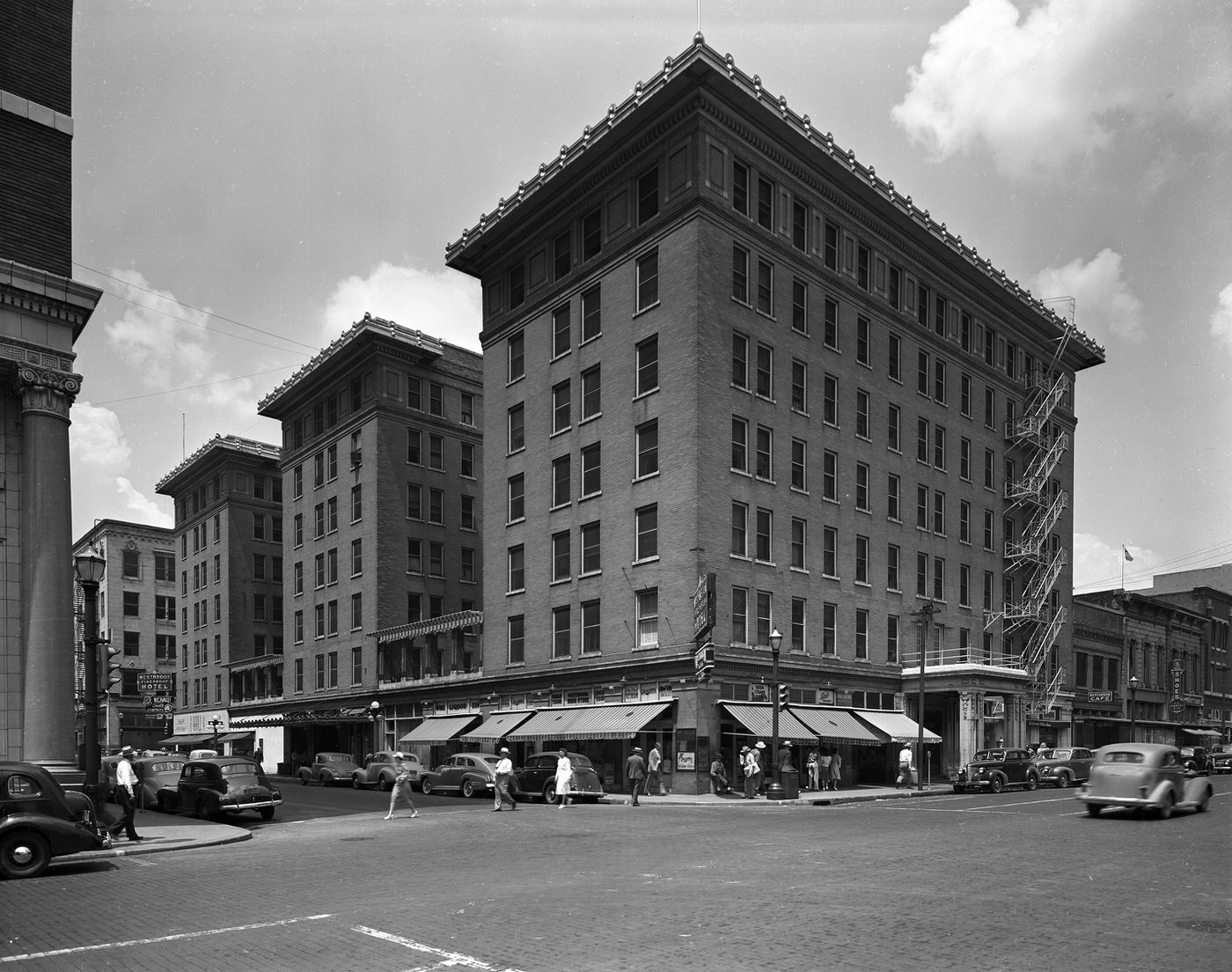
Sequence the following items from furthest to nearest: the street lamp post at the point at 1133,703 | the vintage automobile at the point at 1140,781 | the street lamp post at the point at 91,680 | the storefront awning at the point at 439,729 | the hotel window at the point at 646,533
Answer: the street lamp post at the point at 1133,703 → the storefront awning at the point at 439,729 → the hotel window at the point at 646,533 → the vintage automobile at the point at 1140,781 → the street lamp post at the point at 91,680

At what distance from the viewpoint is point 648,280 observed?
4450 centimetres

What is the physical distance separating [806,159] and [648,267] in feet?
29.1

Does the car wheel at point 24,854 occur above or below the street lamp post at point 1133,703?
above

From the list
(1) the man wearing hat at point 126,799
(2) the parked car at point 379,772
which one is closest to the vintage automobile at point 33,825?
(1) the man wearing hat at point 126,799

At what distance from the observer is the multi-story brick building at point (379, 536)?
201 ft

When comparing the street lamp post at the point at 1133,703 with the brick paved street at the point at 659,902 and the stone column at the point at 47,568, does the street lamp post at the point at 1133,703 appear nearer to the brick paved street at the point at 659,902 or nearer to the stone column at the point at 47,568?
the brick paved street at the point at 659,902

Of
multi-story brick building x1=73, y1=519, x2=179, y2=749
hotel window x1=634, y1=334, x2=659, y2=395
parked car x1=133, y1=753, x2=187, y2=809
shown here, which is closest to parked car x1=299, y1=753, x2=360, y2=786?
parked car x1=133, y1=753, x2=187, y2=809

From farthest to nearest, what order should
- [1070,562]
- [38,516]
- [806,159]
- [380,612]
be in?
[1070,562] < [380,612] < [806,159] < [38,516]

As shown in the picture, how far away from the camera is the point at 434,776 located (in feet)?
140

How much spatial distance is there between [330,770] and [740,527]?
903 inches

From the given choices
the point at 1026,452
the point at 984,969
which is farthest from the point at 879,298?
the point at 984,969

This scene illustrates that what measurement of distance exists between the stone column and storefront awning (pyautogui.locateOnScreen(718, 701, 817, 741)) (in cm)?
2275

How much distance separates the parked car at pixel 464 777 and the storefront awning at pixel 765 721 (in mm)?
9139

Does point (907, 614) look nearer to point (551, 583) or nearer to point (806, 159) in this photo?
point (551, 583)
